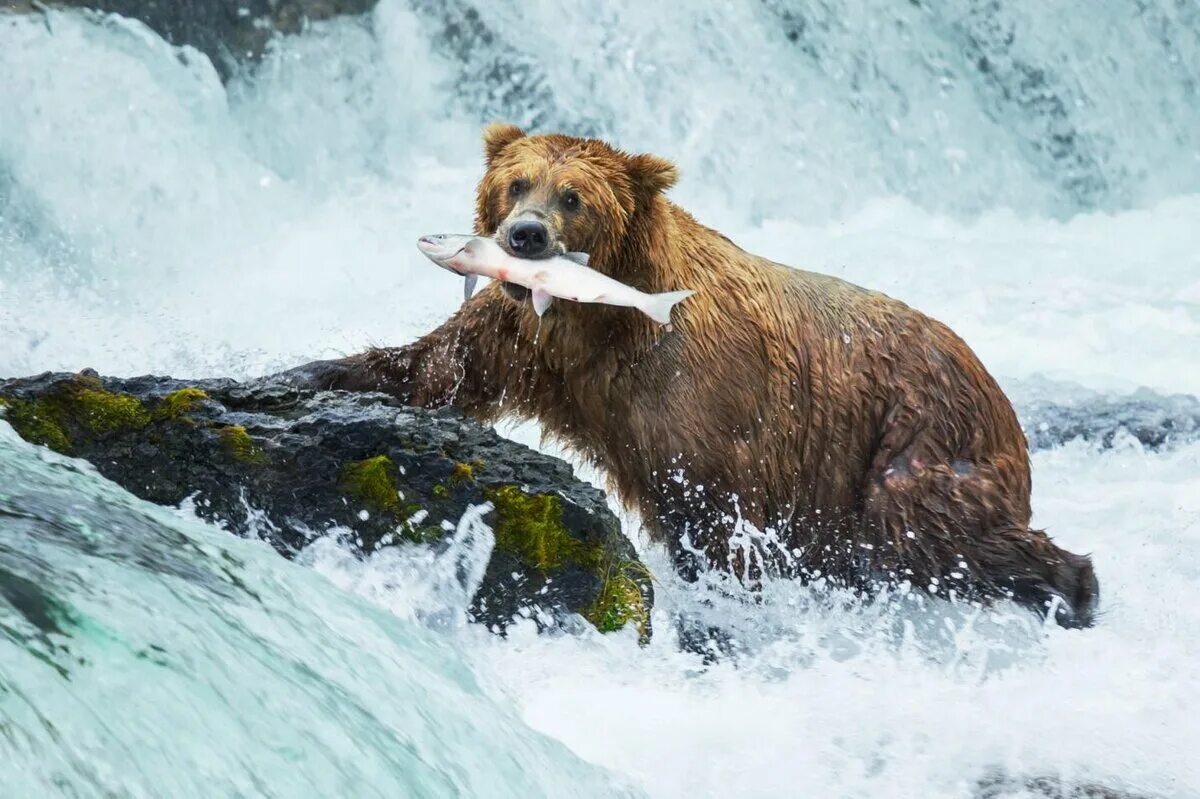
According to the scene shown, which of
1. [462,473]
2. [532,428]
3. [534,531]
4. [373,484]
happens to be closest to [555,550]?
[534,531]

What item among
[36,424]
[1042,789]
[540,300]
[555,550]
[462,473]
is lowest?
[1042,789]

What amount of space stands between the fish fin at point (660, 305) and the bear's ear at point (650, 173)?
491 mm

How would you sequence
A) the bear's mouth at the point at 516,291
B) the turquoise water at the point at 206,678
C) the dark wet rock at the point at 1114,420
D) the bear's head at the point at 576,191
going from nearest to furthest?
the turquoise water at the point at 206,678 < the bear's mouth at the point at 516,291 < the bear's head at the point at 576,191 < the dark wet rock at the point at 1114,420

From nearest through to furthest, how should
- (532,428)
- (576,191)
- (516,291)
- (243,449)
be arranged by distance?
(243,449) → (516,291) → (576,191) → (532,428)

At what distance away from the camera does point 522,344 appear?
5316 millimetres

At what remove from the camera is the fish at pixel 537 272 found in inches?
188

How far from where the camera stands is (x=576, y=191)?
5105 millimetres

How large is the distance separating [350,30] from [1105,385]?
19.3 ft

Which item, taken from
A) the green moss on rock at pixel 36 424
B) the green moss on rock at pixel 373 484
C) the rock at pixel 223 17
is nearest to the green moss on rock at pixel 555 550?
the green moss on rock at pixel 373 484

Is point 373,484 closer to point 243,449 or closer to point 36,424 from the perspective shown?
point 243,449

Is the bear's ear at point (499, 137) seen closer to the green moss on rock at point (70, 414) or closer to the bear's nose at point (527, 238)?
the bear's nose at point (527, 238)

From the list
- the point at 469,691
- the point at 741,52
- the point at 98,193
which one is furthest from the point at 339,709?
the point at 741,52

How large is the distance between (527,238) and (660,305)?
47 cm

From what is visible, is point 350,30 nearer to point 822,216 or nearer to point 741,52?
point 741,52
